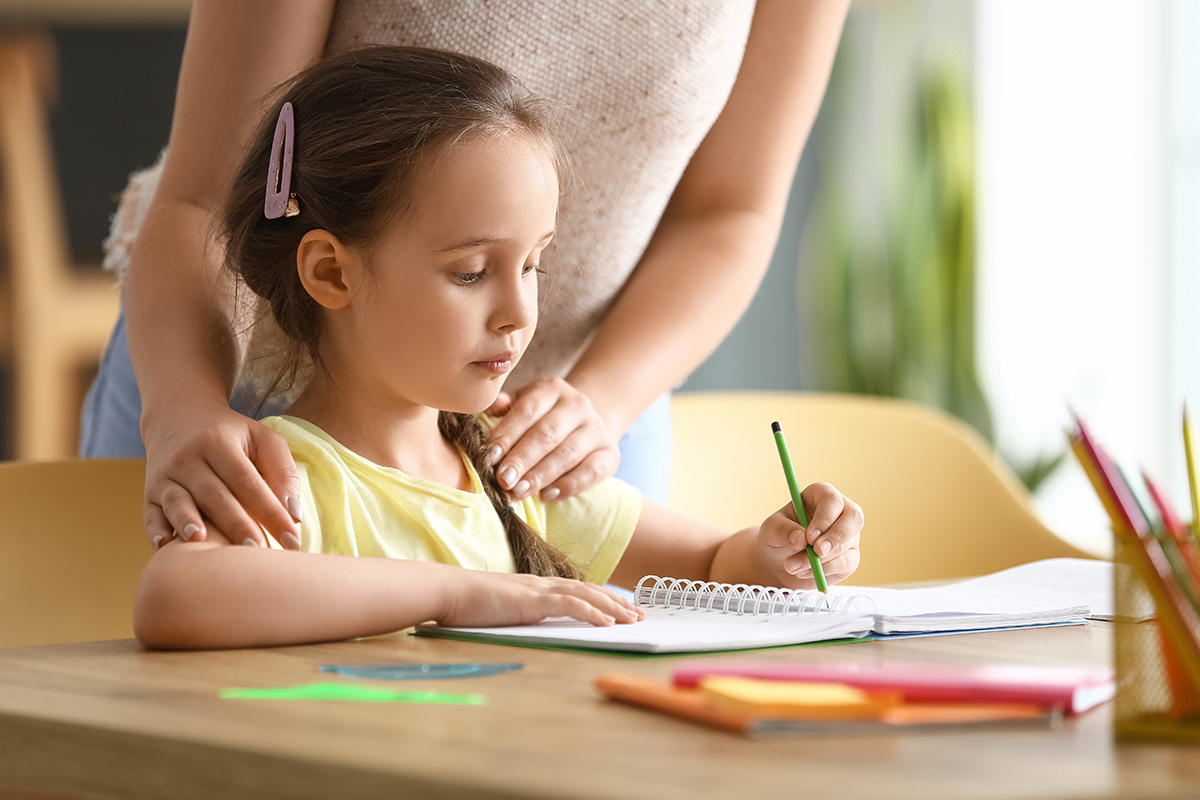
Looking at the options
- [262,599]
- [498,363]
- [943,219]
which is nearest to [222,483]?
[262,599]

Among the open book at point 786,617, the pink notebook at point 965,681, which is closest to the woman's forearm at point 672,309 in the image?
the open book at point 786,617

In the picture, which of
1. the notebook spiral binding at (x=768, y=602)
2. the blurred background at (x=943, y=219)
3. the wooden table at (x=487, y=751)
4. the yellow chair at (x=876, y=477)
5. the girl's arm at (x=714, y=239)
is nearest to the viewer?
the wooden table at (x=487, y=751)

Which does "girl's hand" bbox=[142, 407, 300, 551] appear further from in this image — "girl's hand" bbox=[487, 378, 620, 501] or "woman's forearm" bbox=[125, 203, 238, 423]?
"girl's hand" bbox=[487, 378, 620, 501]

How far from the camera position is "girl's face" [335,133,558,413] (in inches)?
37.1

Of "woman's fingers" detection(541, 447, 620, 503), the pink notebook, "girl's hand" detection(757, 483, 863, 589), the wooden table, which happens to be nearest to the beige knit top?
"woman's fingers" detection(541, 447, 620, 503)

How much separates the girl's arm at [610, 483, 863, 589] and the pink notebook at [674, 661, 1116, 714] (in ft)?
1.10

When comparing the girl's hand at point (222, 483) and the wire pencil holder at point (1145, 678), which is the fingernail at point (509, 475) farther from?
the wire pencil holder at point (1145, 678)

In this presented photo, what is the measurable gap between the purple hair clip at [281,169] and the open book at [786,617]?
1.21 ft

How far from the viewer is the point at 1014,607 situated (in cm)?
88

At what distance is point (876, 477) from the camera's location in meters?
1.66

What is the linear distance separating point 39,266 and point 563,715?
2834mm

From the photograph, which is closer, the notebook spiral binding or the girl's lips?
the notebook spiral binding

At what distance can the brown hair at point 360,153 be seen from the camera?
3.19 ft

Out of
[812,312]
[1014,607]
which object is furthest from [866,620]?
[812,312]
